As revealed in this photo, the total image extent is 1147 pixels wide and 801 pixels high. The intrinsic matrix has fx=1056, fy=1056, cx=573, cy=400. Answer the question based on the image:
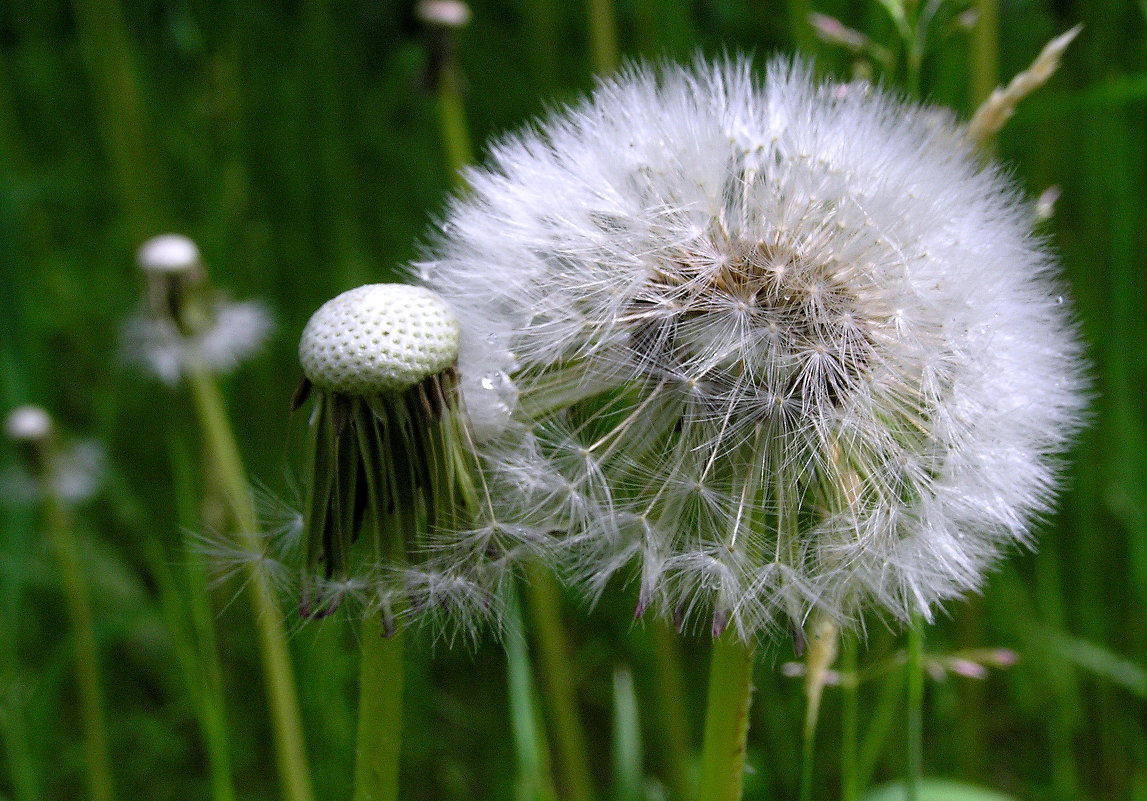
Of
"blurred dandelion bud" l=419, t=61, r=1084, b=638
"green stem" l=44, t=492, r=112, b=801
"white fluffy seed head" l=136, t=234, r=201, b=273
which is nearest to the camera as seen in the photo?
"blurred dandelion bud" l=419, t=61, r=1084, b=638

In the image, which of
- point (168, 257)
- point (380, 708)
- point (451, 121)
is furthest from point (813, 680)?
point (168, 257)

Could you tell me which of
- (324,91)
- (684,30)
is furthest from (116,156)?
(684,30)

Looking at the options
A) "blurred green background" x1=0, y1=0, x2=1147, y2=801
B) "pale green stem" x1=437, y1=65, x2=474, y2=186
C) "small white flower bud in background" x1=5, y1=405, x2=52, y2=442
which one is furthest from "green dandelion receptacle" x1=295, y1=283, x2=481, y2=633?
"small white flower bud in background" x1=5, y1=405, x2=52, y2=442

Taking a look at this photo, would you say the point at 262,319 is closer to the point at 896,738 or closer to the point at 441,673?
the point at 441,673

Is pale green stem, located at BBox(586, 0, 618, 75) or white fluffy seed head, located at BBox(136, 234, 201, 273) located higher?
pale green stem, located at BBox(586, 0, 618, 75)

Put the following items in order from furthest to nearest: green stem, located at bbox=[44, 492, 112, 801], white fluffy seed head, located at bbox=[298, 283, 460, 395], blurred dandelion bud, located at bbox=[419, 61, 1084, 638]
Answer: green stem, located at bbox=[44, 492, 112, 801]
blurred dandelion bud, located at bbox=[419, 61, 1084, 638]
white fluffy seed head, located at bbox=[298, 283, 460, 395]

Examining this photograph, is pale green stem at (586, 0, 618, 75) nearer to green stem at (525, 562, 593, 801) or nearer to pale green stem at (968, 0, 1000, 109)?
pale green stem at (968, 0, 1000, 109)

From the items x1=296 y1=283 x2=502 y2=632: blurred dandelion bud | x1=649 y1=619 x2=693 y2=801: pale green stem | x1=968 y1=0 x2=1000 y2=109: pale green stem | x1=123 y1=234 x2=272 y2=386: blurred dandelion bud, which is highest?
x1=968 y1=0 x2=1000 y2=109: pale green stem
